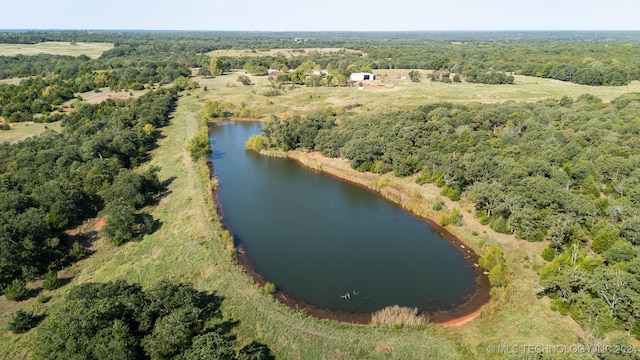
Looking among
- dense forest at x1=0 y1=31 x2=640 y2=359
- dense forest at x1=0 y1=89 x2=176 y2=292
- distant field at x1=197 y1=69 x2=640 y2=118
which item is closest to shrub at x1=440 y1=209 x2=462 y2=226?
dense forest at x1=0 y1=31 x2=640 y2=359

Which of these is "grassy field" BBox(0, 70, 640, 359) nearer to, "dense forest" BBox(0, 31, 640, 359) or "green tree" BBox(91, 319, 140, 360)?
"dense forest" BBox(0, 31, 640, 359)

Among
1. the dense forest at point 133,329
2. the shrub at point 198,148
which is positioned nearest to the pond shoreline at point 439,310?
the dense forest at point 133,329

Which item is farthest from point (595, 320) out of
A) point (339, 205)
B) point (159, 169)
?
point (159, 169)

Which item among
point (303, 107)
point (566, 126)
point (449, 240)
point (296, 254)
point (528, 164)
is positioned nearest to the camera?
point (296, 254)

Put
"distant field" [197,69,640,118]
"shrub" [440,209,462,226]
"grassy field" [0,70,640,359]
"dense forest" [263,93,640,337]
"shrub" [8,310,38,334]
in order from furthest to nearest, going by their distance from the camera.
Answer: "distant field" [197,69,640,118] < "shrub" [440,209,462,226] < "dense forest" [263,93,640,337] < "shrub" [8,310,38,334] < "grassy field" [0,70,640,359]

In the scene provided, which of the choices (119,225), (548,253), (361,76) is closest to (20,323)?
(119,225)

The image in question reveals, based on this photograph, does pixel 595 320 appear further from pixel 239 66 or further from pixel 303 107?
pixel 239 66

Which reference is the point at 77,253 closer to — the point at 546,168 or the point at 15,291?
the point at 15,291
